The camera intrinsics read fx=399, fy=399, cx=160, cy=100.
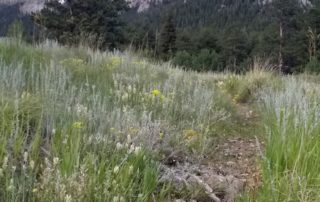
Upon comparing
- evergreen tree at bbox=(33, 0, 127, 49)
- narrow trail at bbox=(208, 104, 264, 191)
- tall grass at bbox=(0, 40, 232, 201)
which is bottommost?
narrow trail at bbox=(208, 104, 264, 191)

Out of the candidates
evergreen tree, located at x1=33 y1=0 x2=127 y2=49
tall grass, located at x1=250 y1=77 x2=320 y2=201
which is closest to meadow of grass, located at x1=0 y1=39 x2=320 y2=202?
tall grass, located at x1=250 y1=77 x2=320 y2=201

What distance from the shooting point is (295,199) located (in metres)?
1.75

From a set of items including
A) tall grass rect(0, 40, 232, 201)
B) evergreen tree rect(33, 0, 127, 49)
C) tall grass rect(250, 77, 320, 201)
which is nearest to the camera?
tall grass rect(0, 40, 232, 201)

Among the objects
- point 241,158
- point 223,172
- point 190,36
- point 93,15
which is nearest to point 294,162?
point 223,172

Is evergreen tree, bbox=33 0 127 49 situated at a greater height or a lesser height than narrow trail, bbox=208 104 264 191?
greater

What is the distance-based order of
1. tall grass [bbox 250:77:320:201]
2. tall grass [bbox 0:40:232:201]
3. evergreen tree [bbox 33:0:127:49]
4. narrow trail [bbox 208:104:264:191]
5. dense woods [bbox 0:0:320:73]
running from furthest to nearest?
1. evergreen tree [bbox 33:0:127:49]
2. dense woods [bbox 0:0:320:73]
3. narrow trail [bbox 208:104:264:191]
4. tall grass [bbox 250:77:320:201]
5. tall grass [bbox 0:40:232:201]

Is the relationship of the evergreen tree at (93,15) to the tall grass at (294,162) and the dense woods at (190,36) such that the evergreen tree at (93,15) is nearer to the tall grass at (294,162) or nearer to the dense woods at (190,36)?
the dense woods at (190,36)

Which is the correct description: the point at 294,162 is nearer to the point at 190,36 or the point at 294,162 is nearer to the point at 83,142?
the point at 83,142

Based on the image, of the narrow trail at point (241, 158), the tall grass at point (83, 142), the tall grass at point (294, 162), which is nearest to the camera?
the tall grass at point (83, 142)

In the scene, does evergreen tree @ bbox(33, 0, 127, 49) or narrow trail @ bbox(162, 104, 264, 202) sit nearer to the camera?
narrow trail @ bbox(162, 104, 264, 202)

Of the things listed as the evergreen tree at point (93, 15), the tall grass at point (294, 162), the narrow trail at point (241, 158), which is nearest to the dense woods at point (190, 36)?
the evergreen tree at point (93, 15)

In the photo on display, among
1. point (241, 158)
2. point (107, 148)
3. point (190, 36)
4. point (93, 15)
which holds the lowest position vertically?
point (190, 36)

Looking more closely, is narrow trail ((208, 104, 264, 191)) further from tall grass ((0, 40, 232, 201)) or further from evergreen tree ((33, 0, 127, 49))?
evergreen tree ((33, 0, 127, 49))

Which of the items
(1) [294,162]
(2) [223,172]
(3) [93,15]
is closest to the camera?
(1) [294,162]
